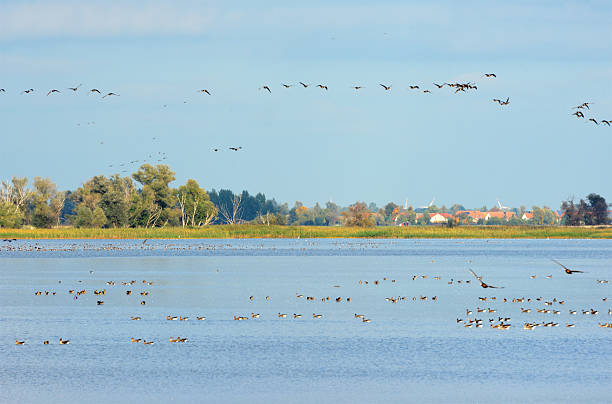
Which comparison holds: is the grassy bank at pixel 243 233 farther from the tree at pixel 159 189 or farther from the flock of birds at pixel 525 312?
the flock of birds at pixel 525 312

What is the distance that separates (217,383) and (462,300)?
904 inches

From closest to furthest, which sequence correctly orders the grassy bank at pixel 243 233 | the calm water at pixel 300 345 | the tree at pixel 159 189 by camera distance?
1. the calm water at pixel 300 345
2. the grassy bank at pixel 243 233
3. the tree at pixel 159 189

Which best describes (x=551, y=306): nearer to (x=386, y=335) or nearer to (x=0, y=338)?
(x=386, y=335)

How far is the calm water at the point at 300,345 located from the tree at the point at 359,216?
5257 inches

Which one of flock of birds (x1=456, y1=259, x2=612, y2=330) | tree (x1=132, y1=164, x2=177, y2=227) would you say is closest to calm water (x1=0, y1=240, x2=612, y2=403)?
flock of birds (x1=456, y1=259, x2=612, y2=330)

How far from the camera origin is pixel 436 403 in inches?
824

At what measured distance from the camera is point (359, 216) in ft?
622

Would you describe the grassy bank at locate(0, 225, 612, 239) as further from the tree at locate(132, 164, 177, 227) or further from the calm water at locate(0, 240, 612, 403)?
the calm water at locate(0, 240, 612, 403)

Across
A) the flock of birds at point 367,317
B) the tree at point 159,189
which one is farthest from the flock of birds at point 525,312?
the tree at point 159,189

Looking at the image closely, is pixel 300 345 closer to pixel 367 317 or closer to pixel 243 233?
pixel 367 317

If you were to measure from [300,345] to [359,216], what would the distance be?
6337 inches

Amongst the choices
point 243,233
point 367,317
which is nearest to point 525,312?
point 367,317

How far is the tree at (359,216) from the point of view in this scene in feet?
620

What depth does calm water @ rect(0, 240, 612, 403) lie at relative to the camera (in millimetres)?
22266
